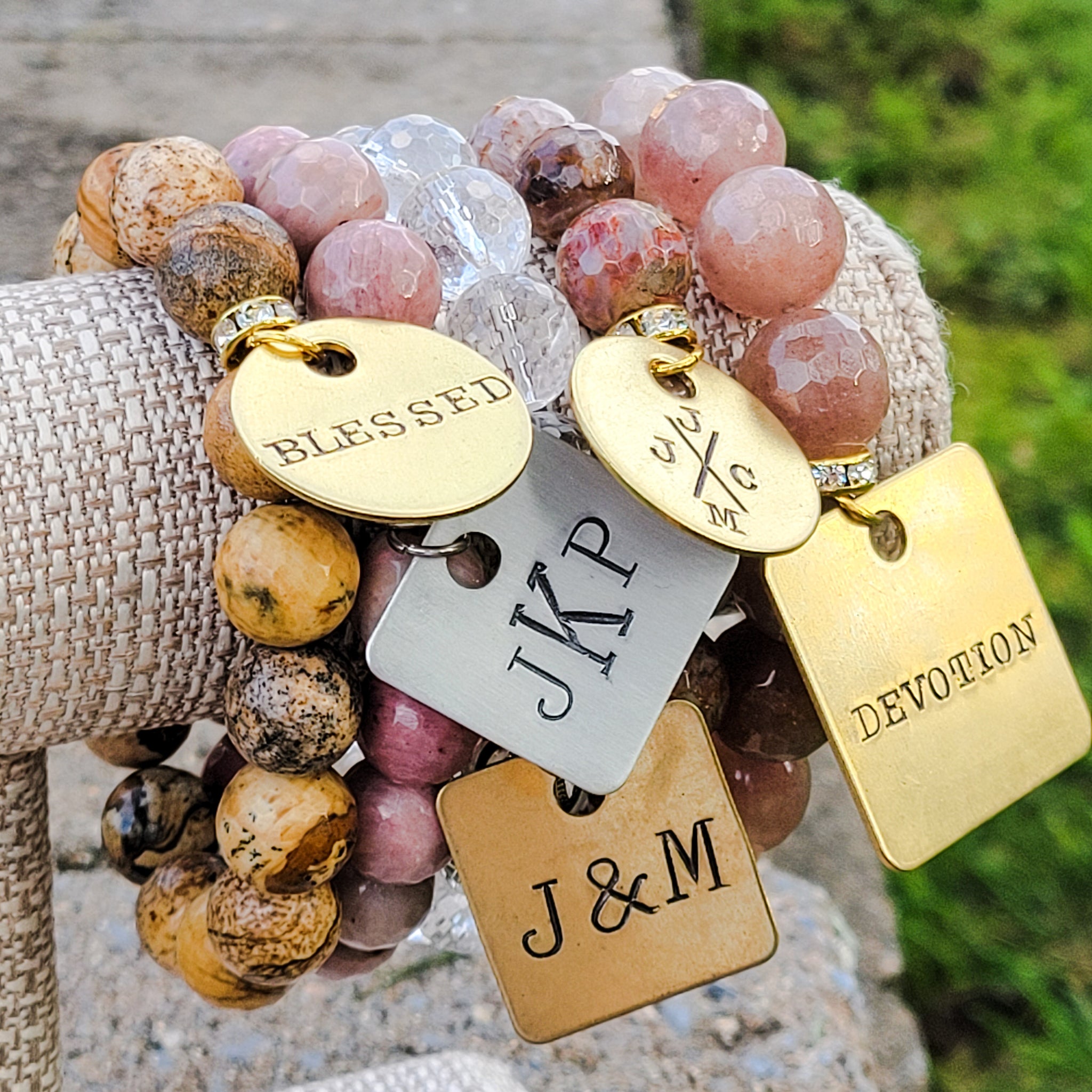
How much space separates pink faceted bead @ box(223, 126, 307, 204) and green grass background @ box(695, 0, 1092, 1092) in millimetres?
526

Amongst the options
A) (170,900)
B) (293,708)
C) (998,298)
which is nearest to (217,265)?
(293,708)

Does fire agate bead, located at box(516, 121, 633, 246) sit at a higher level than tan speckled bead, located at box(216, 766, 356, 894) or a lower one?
higher

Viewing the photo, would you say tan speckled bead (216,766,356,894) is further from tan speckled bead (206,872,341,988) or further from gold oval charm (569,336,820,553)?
gold oval charm (569,336,820,553)

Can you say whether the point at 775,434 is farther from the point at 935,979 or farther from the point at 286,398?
the point at 935,979

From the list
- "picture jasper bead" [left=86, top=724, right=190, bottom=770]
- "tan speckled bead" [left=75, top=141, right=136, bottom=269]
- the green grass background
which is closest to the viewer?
"tan speckled bead" [left=75, top=141, right=136, bottom=269]

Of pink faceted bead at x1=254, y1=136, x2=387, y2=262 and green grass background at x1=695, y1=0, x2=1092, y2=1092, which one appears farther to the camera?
green grass background at x1=695, y1=0, x2=1092, y2=1092

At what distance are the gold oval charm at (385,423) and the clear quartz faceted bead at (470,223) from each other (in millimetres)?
62

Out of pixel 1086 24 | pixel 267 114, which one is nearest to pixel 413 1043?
pixel 267 114

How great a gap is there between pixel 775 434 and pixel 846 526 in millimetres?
61

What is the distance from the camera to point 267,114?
62.3 inches

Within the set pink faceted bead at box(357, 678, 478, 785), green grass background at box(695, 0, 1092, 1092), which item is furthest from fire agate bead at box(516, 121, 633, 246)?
green grass background at box(695, 0, 1092, 1092)

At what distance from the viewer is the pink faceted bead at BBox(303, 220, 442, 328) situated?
0.48 meters

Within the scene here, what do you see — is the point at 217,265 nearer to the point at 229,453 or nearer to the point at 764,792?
A: the point at 229,453

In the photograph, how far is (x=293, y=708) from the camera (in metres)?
0.47
